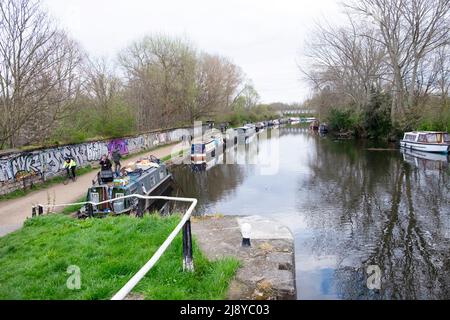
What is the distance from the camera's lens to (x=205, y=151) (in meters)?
23.8

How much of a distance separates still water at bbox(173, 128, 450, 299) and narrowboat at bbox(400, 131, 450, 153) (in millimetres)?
791

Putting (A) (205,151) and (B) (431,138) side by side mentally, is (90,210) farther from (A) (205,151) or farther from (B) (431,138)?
(B) (431,138)

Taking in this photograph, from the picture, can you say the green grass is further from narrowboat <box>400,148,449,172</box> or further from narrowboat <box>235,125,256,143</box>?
narrowboat <box>235,125,256,143</box>

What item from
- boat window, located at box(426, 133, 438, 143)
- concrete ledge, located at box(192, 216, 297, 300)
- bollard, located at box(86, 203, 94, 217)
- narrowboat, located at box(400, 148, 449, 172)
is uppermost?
boat window, located at box(426, 133, 438, 143)

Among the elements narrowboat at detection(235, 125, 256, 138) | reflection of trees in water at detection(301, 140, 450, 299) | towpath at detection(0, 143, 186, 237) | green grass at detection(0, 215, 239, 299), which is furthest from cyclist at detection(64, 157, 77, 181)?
narrowboat at detection(235, 125, 256, 138)

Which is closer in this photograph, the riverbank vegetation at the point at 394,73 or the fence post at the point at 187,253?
the fence post at the point at 187,253

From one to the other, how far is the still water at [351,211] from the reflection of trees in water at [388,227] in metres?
0.02

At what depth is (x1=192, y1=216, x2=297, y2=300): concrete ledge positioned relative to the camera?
14.2 feet

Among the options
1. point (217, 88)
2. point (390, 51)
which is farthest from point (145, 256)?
point (217, 88)

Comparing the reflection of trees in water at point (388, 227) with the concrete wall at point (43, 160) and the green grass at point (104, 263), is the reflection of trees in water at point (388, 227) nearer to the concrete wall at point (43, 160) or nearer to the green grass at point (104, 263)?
the green grass at point (104, 263)

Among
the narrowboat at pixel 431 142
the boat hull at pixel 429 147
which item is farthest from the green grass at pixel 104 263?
the narrowboat at pixel 431 142

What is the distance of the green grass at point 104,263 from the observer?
13.6 feet

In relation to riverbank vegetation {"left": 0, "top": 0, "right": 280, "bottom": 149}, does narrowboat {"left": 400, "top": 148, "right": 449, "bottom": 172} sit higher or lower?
lower
